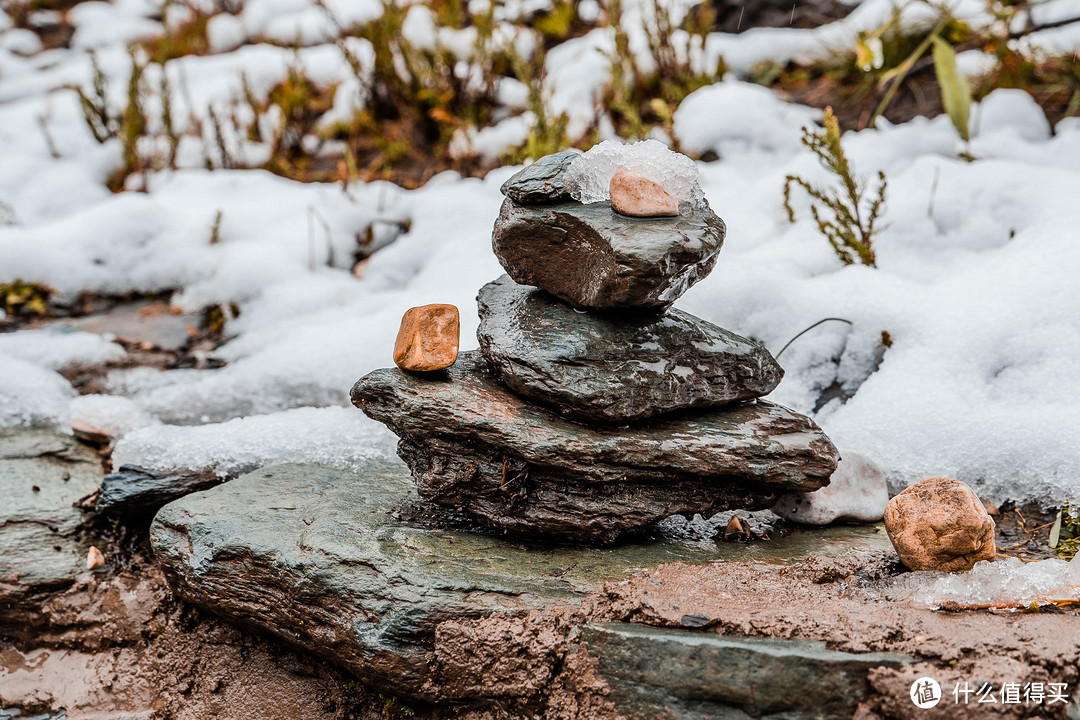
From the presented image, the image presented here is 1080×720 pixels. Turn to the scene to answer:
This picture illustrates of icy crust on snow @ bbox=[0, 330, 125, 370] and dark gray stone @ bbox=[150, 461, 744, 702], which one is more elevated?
dark gray stone @ bbox=[150, 461, 744, 702]

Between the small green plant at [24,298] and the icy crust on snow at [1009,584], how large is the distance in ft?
15.2

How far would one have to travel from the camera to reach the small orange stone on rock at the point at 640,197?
2.31 m

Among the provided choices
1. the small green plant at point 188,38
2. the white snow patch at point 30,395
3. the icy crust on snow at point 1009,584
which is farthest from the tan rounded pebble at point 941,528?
the small green plant at point 188,38

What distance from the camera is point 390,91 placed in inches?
227

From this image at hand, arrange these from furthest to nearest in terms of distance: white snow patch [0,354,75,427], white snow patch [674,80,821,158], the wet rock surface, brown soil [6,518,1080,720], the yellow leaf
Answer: white snow patch [674,80,821,158]
the yellow leaf
white snow patch [0,354,75,427]
the wet rock surface
brown soil [6,518,1080,720]

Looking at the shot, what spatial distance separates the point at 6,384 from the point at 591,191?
2.86 metres

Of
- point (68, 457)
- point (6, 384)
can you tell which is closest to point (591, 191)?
point (68, 457)

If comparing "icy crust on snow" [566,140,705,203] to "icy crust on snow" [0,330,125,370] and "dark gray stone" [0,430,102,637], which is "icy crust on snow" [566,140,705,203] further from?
"icy crust on snow" [0,330,125,370]

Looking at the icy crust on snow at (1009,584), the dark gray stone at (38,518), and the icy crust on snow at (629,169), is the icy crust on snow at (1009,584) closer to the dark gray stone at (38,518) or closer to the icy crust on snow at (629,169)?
the icy crust on snow at (629,169)

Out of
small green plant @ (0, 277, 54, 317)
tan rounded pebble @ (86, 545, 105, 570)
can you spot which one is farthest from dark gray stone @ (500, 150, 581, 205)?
small green plant @ (0, 277, 54, 317)

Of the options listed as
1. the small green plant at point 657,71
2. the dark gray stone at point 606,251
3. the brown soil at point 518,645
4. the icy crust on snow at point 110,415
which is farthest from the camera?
the small green plant at point 657,71

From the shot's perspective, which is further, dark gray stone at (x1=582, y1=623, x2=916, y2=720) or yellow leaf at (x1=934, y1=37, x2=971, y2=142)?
yellow leaf at (x1=934, y1=37, x2=971, y2=142)

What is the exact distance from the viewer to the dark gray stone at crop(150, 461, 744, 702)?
2.11 meters

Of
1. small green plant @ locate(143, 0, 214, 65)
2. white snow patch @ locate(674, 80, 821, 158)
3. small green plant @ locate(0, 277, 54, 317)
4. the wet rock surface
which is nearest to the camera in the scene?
the wet rock surface
